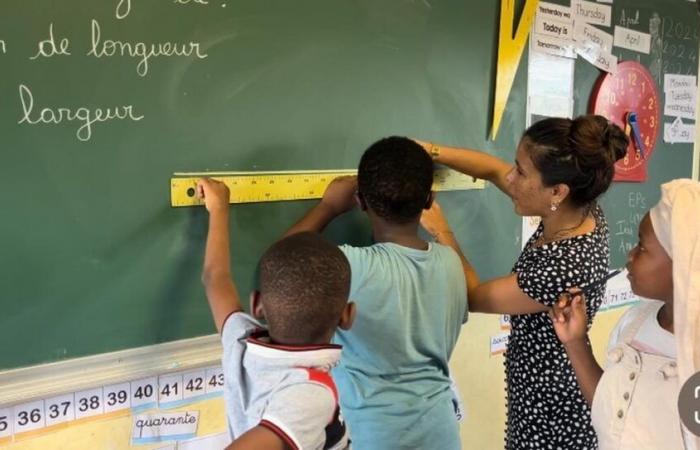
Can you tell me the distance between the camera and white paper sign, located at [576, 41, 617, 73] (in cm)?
198

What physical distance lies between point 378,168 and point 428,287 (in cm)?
26

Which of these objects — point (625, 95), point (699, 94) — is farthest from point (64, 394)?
point (699, 94)

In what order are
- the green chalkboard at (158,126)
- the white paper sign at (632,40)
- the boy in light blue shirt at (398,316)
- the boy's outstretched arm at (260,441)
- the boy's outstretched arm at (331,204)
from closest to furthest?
1. the boy's outstretched arm at (260,441)
2. the green chalkboard at (158,126)
3. the boy in light blue shirt at (398,316)
4. the boy's outstretched arm at (331,204)
5. the white paper sign at (632,40)

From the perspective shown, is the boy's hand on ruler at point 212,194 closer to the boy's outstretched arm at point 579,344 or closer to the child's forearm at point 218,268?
the child's forearm at point 218,268

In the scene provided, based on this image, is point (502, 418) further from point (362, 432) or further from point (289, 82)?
point (289, 82)

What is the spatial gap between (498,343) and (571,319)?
744 mm

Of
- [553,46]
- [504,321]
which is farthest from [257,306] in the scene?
[553,46]

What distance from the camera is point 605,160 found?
1.37 metres

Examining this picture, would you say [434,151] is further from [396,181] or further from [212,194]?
[212,194]

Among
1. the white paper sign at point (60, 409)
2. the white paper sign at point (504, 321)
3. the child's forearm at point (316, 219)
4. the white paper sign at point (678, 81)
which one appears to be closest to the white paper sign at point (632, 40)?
the white paper sign at point (678, 81)

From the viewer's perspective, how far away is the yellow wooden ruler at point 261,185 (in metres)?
1.29

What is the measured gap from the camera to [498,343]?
6.51 feet

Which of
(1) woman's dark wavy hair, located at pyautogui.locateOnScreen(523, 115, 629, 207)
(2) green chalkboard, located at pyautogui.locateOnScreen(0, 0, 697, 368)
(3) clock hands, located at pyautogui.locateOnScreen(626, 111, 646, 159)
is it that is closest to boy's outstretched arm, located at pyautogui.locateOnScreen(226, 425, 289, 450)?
(2) green chalkboard, located at pyautogui.locateOnScreen(0, 0, 697, 368)

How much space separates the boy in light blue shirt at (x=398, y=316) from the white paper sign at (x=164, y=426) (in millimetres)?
347
